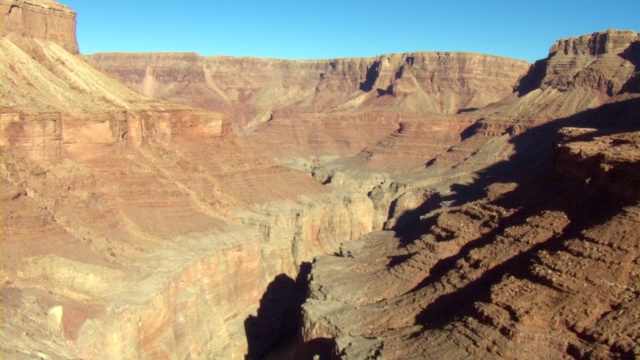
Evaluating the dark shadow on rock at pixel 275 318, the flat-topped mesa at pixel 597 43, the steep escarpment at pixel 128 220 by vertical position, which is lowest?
the dark shadow on rock at pixel 275 318

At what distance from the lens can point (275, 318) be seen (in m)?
42.7

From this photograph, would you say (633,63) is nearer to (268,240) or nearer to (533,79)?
(533,79)

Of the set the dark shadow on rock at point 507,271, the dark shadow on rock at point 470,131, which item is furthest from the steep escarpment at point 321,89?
the dark shadow on rock at point 507,271

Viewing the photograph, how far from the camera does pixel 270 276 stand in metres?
46.2

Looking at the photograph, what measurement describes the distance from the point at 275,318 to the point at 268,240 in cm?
774

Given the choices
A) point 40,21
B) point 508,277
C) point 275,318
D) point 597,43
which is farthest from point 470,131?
point 508,277

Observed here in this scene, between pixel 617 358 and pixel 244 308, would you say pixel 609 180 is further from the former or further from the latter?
pixel 244 308

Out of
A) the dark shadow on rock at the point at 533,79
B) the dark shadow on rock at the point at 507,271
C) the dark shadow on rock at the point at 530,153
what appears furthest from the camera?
the dark shadow on rock at the point at 533,79

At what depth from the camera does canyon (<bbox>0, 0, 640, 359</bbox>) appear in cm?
2502

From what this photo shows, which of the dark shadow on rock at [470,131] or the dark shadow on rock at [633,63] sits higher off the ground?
the dark shadow on rock at [633,63]

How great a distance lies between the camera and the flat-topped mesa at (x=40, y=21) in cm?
4931

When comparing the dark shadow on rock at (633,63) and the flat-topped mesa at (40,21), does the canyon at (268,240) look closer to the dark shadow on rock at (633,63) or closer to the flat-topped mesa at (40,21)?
the flat-topped mesa at (40,21)

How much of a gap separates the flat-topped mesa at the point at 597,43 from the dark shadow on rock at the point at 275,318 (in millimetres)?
72896

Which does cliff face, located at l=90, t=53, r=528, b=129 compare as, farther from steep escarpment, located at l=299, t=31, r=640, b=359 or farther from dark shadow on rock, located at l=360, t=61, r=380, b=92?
steep escarpment, located at l=299, t=31, r=640, b=359
